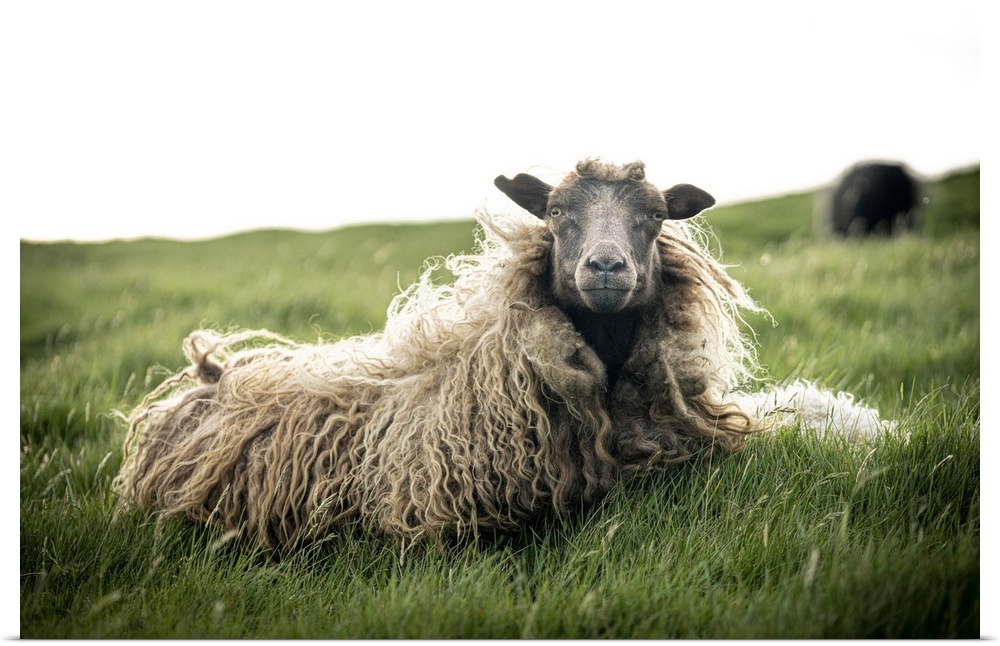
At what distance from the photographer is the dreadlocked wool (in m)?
3.24

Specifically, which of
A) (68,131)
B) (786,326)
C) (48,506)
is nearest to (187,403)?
(48,506)

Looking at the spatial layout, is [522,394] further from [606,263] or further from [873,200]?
[873,200]

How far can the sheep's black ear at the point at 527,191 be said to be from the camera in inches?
129

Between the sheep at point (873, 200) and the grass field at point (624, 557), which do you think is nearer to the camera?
the grass field at point (624, 557)

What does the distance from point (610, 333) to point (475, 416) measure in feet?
2.11

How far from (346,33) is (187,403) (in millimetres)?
1984

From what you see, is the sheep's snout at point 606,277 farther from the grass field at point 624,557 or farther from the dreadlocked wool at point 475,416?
the grass field at point 624,557

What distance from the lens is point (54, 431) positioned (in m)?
4.73

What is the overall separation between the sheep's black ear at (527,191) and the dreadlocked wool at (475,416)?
0.37ft

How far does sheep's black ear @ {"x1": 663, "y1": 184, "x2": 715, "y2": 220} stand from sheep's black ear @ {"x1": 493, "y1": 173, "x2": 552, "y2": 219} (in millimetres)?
489

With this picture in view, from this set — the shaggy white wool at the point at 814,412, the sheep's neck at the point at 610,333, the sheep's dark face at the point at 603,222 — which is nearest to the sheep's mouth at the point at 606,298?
Answer: the sheep's dark face at the point at 603,222

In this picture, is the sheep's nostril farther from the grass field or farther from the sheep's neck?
the grass field

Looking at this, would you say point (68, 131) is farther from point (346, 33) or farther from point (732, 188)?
point (732, 188)

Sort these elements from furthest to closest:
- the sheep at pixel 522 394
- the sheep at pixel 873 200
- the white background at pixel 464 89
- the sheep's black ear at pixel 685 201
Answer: the sheep at pixel 873 200 < the white background at pixel 464 89 < the sheep's black ear at pixel 685 201 < the sheep at pixel 522 394
